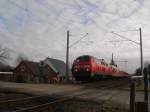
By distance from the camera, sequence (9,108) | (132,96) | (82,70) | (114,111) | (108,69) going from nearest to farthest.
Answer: (132,96) → (9,108) → (114,111) → (82,70) → (108,69)

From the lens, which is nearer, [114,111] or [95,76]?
[114,111]

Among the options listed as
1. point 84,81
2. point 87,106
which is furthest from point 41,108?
point 84,81

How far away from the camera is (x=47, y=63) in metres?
77.2

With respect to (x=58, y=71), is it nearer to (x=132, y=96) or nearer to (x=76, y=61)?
(x=76, y=61)

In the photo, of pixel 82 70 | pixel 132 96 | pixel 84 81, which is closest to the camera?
pixel 132 96

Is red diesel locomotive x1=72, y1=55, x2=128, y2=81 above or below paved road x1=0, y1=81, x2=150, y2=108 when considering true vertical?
above

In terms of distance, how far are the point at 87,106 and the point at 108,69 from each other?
1311 inches

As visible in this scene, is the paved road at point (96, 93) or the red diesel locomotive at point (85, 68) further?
the red diesel locomotive at point (85, 68)

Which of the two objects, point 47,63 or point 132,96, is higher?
point 47,63

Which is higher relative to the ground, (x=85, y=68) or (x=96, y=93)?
(x=85, y=68)

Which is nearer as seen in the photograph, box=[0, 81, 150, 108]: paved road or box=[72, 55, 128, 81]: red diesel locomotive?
box=[0, 81, 150, 108]: paved road

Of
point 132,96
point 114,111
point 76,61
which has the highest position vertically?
point 76,61

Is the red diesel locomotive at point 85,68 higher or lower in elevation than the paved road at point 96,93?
higher

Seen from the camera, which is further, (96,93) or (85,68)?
(85,68)
